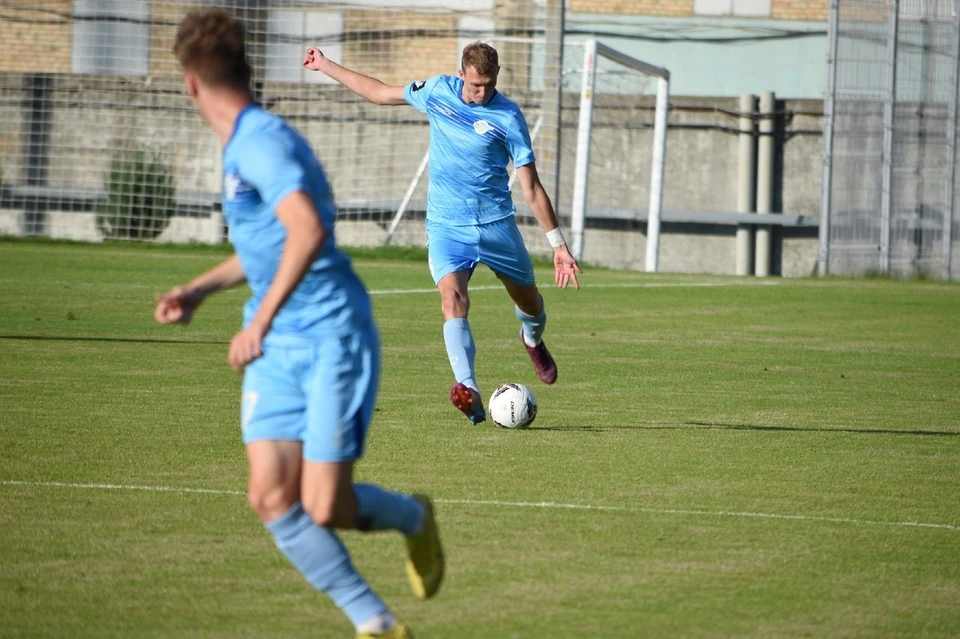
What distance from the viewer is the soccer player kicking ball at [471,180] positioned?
8.90 metres

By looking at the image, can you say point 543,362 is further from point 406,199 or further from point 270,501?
point 406,199

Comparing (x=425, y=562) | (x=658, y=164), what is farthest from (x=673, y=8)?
(x=425, y=562)

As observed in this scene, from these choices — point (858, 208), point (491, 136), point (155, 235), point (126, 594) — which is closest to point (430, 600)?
point (126, 594)

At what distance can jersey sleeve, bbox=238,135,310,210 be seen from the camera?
4.15 metres

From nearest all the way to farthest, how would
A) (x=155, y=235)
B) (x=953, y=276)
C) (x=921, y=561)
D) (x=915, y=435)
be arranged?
1. (x=921, y=561)
2. (x=915, y=435)
3. (x=953, y=276)
4. (x=155, y=235)

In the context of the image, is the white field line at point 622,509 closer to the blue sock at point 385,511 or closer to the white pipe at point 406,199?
the blue sock at point 385,511

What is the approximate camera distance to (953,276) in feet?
73.6

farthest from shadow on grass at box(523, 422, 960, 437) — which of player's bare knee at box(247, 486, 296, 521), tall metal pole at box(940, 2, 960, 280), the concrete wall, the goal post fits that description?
the concrete wall

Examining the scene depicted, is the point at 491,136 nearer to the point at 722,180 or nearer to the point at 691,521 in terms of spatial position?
the point at 691,521

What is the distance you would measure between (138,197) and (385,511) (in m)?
20.8

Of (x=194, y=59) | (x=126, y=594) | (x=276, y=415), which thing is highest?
(x=194, y=59)

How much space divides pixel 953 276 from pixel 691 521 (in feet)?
57.2

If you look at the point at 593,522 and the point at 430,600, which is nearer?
the point at 430,600

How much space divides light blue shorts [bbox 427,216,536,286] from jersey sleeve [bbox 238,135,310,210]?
476 centimetres
